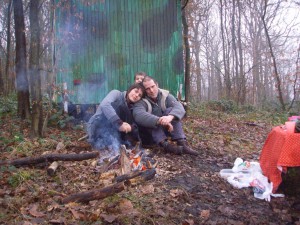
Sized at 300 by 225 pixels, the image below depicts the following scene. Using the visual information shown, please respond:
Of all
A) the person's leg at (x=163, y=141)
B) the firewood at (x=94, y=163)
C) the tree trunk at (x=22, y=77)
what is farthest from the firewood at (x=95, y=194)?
the tree trunk at (x=22, y=77)

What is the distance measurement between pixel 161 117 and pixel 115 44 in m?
4.48

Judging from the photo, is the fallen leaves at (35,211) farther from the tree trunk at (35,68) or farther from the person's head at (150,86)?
the tree trunk at (35,68)

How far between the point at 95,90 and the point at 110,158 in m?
4.45

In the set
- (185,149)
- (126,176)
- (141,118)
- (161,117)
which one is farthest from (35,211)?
(185,149)

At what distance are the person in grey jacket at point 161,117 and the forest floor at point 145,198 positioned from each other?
0.21 metres

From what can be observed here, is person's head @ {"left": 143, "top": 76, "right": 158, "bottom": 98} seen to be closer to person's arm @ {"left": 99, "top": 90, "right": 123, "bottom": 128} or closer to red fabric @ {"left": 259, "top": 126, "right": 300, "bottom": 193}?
person's arm @ {"left": 99, "top": 90, "right": 123, "bottom": 128}

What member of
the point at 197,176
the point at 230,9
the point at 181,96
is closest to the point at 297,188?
the point at 197,176

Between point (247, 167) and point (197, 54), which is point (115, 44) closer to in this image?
point (247, 167)

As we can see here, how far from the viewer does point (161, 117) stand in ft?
17.1

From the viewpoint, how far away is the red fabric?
367 centimetres

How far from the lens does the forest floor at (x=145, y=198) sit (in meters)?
3.10

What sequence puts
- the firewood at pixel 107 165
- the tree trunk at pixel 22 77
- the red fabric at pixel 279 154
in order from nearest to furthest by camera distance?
the red fabric at pixel 279 154 → the firewood at pixel 107 165 → the tree trunk at pixel 22 77

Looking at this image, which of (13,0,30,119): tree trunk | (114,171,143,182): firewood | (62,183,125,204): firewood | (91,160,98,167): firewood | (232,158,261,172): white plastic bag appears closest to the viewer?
(62,183,125,204): firewood

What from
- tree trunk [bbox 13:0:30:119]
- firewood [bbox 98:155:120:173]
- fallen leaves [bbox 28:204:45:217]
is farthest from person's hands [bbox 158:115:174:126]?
tree trunk [bbox 13:0:30:119]
